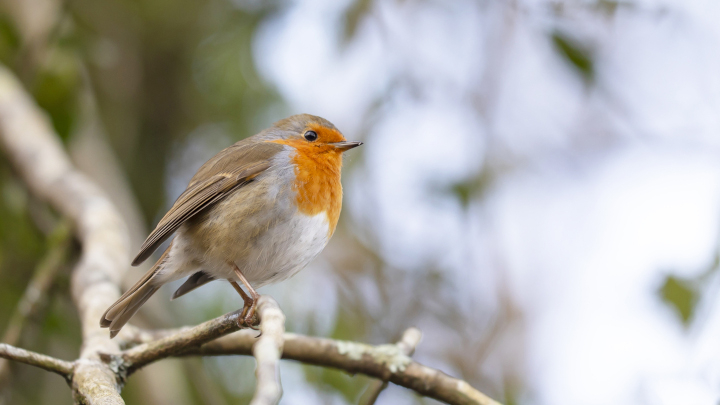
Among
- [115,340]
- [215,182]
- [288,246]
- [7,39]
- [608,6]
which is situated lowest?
[115,340]

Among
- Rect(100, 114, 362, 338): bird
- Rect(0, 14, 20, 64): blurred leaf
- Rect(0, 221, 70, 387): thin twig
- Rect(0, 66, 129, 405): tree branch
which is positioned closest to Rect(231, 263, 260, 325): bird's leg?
Rect(100, 114, 362, 338): bird

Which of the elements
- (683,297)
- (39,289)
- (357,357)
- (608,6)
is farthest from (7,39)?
(683,297)

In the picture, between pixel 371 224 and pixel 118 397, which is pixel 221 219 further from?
pixel 371 224

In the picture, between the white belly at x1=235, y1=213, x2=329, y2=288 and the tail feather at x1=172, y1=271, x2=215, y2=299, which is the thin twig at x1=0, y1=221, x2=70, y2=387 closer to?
the tail feather at x1=172, y1=271, x2=215, y2=299

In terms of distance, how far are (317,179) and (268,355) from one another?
1.50 m

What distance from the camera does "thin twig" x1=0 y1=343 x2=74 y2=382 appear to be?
1736mm

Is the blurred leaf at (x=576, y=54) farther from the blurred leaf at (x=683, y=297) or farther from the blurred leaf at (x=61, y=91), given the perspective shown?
the blurred leaf at (x=61, y=91)

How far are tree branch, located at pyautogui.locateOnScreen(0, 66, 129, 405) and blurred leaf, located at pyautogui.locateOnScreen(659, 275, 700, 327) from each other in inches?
85.6

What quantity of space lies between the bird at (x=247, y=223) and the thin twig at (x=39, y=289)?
643 millimetres

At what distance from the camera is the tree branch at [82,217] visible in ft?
6.25

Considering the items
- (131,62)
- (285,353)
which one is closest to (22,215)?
(131,62)

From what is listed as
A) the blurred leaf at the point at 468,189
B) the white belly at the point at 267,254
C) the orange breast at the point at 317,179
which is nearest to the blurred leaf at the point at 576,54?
the blurred leaf at the point at 468,189

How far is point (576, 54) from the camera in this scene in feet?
10.3

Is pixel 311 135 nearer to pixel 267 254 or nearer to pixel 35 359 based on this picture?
pixel 267 254
